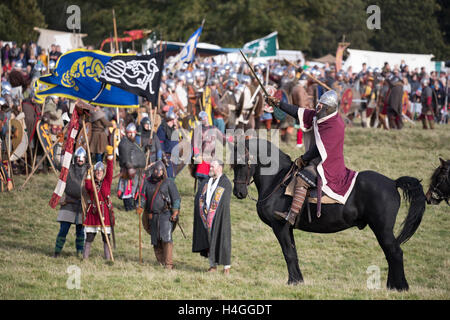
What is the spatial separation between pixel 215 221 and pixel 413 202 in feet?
10.8

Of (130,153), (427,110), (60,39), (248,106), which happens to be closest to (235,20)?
(60,39)

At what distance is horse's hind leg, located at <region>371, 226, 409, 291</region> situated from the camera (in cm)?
1020

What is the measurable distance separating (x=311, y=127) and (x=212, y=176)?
7.31 ft

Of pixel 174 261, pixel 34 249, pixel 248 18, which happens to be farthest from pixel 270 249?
pixel 248 18

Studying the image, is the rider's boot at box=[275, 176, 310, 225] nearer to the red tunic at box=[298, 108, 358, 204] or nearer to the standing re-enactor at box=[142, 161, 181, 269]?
the red tunic at box=[298, 108, 358, 204]

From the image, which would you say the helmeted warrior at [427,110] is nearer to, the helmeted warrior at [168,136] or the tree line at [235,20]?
the helmeted warrior at [168,136]

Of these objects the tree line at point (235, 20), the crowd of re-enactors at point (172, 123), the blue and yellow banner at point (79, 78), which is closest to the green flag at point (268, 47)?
the crowd of re-enactors at point (172, 123)

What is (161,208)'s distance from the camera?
12.8 m

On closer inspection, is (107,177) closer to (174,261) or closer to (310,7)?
(174,261)

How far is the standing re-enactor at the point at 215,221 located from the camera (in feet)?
40.2

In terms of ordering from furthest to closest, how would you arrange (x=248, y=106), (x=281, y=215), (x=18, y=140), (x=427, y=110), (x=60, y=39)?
1. (x=60, y=39)
2. (x=427, y=110)
3. (x=248, y=106)
4. (x=18, y=140)
5. (x=281, y=215)

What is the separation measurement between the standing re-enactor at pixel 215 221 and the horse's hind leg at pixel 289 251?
1620 millimetres

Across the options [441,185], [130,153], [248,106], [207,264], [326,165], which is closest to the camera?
[326,165]

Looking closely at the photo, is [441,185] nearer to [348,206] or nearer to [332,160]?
[348,206]
